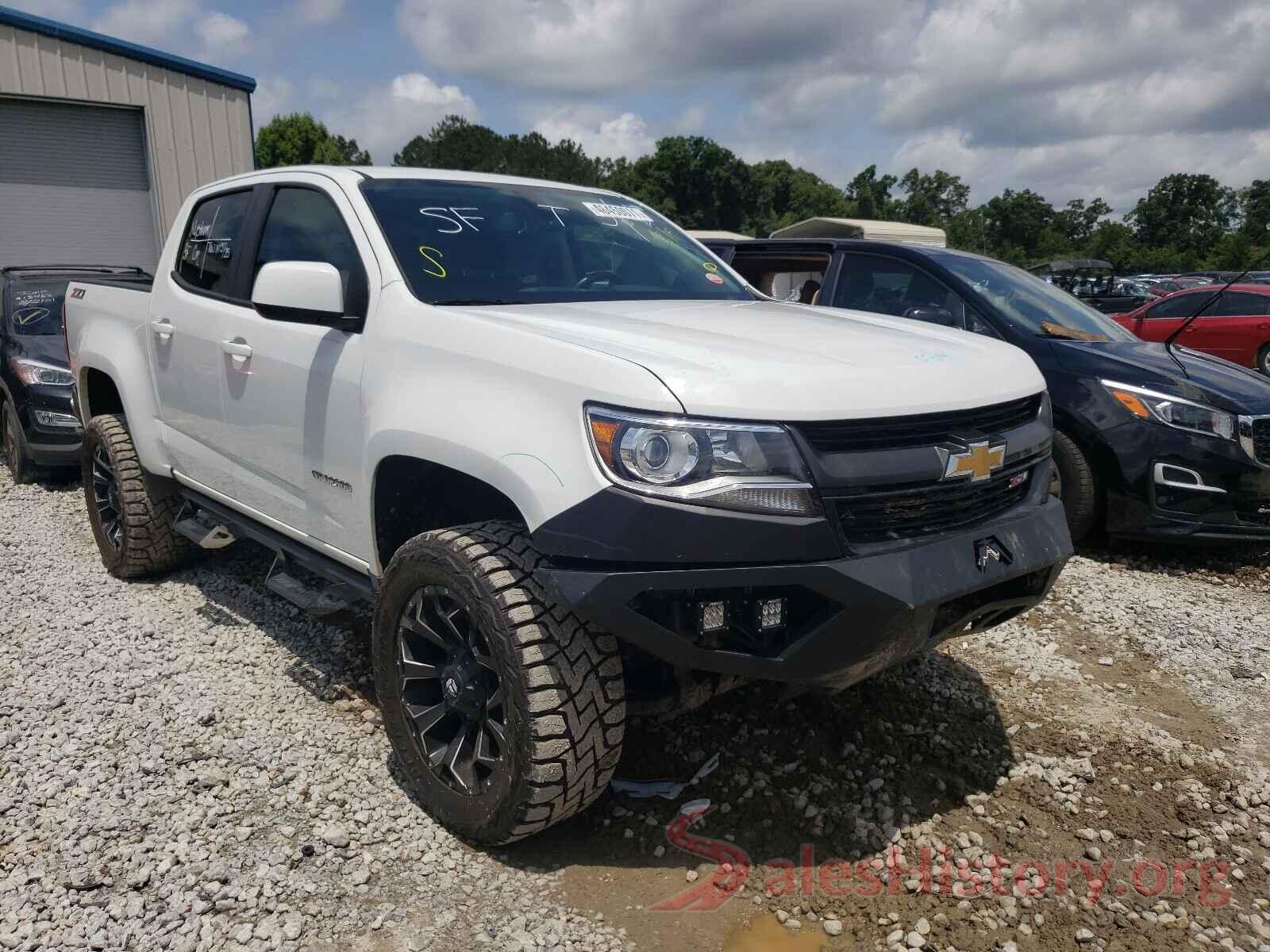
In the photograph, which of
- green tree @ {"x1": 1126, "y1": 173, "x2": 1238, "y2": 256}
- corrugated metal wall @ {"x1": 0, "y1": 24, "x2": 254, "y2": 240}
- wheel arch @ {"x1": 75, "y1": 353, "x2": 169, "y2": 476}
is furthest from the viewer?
green tree @ {"x1": 1126, "y1": 173, "x2": 1238, "y2": 256}

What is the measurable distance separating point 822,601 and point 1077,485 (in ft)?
11.0

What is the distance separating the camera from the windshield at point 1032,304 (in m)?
5.36

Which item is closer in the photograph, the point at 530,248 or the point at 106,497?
the point at 530,248

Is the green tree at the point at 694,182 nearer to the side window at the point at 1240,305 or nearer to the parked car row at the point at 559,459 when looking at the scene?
the side window at the point at 1240,305

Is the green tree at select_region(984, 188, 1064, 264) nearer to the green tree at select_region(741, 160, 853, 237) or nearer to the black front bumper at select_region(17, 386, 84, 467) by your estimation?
the green tree at select_region(741, 160, 853, 237)

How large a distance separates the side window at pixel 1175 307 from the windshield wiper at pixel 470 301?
43.4 feet

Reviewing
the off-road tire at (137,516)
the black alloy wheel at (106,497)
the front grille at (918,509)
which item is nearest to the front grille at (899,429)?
the front grille at (918,509)

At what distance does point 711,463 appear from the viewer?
2090 mm

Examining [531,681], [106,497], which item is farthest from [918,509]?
[106,497]

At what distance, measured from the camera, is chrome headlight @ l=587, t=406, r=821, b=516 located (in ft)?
6.82

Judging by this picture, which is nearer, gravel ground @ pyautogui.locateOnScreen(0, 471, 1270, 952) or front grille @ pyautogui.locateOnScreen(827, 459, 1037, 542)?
front grille @ pyautogui.locateOnScreen(827, 459, 1037, 542)

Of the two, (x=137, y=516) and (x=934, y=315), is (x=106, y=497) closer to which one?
(x=137, y=516)

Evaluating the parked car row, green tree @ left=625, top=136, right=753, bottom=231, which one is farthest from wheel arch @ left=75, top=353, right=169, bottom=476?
green tree @ left=625, top=136, right=753, bottom=231

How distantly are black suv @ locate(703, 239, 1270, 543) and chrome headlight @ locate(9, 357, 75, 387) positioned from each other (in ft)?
19.9
